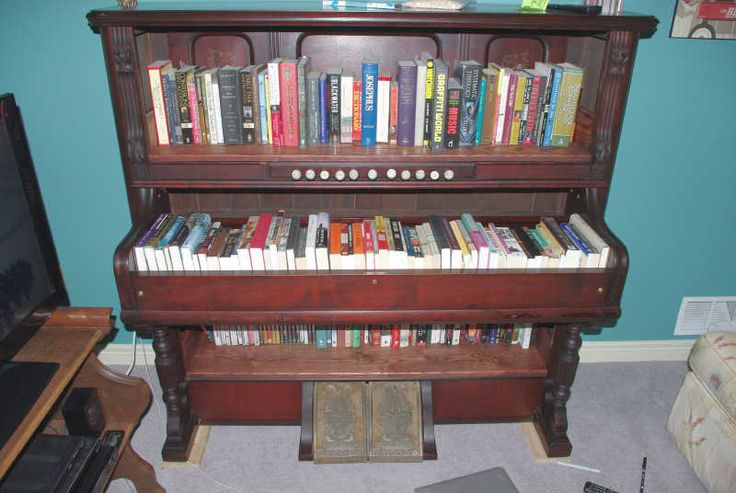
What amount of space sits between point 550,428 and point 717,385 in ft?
1.91

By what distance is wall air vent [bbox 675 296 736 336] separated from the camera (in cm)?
246

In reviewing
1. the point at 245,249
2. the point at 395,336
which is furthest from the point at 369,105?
the point at 395,336

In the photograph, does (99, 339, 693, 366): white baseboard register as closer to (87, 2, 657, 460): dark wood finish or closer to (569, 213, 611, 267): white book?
(87, 2, 657, 460): dark wood finish

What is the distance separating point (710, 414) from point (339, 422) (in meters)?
1.30

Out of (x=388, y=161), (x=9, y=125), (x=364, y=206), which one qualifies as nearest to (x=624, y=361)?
(x=364, y=206)

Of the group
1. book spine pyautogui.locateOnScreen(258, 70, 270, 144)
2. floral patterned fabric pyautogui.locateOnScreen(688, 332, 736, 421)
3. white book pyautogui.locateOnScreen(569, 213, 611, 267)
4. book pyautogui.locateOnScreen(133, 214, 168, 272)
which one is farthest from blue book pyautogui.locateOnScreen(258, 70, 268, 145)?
floral patterned fabric pyautogui.locateOnScreen(688, 332, 736, 421)

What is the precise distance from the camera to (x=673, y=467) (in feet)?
6.84

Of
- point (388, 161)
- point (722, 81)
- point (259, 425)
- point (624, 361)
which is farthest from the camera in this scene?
point (624, 361)

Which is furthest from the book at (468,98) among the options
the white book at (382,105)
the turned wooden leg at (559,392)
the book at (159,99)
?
the book at (159,99)

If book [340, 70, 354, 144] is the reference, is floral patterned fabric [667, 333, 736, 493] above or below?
below

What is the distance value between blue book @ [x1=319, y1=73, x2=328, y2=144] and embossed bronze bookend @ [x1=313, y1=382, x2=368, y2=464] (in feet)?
3.12

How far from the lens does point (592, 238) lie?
71.8 inches

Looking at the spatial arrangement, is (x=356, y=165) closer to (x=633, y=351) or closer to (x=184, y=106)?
(x=184, y=106)

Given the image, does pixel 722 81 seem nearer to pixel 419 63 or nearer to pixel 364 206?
pixel 419 63
